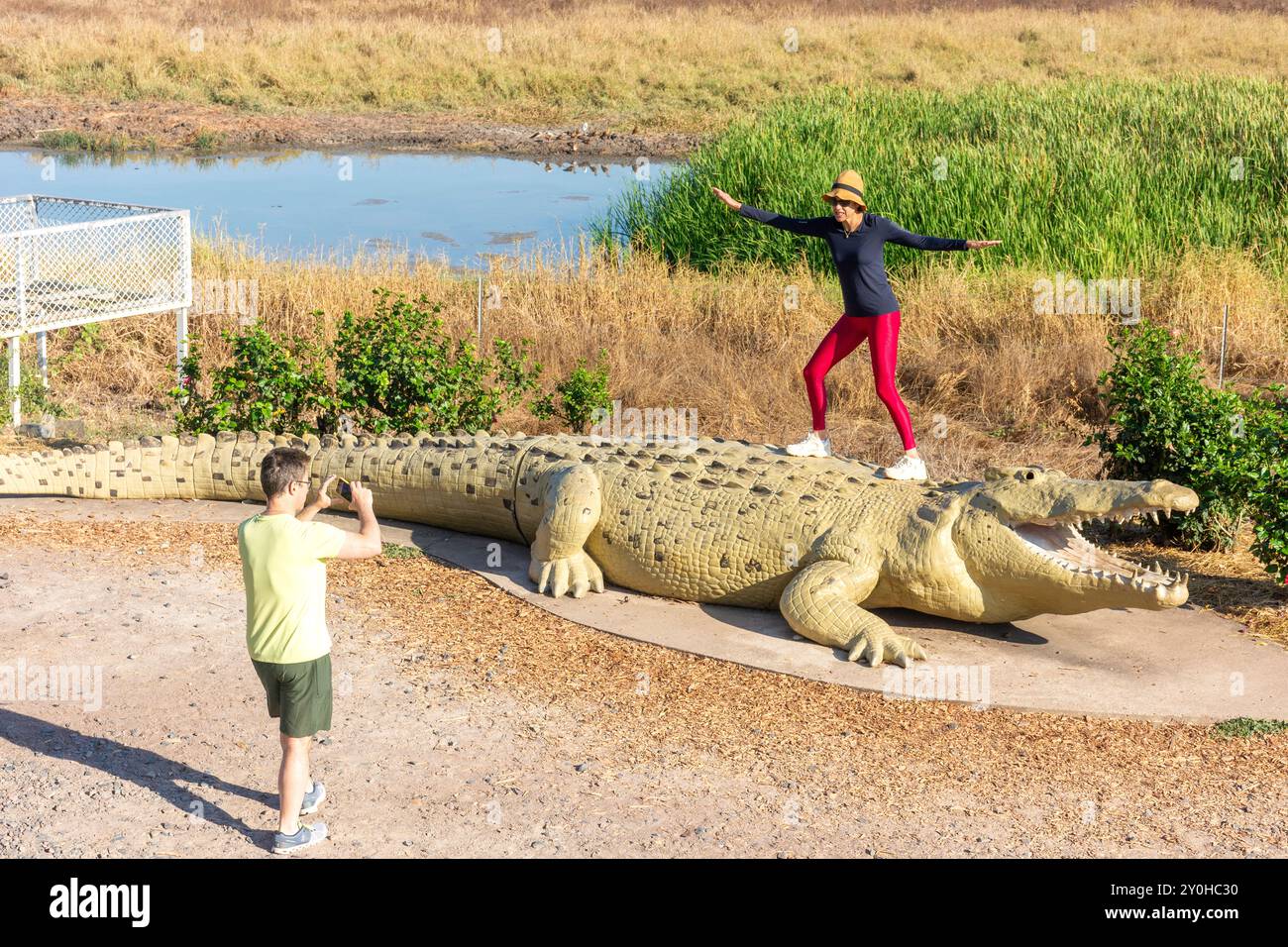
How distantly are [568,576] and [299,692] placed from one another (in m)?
2.80

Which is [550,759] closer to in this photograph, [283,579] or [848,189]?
[283,579]

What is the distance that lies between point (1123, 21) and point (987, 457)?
132ft

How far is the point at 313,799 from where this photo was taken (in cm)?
521

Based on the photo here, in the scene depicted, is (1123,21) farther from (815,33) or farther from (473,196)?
(473,196)

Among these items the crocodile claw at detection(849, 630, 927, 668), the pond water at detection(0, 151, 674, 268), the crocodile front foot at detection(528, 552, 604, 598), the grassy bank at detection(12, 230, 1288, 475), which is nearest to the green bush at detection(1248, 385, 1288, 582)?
the crocodile claw at detection(849, 630, 927, 668)

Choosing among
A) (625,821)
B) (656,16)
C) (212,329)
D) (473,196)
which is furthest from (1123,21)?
(625,821)

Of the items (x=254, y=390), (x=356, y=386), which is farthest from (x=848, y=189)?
(x=254, y=390)

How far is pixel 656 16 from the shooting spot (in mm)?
46219

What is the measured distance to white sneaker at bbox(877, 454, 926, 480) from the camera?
7.68 meters

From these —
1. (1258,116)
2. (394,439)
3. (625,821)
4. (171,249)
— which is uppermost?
(1258,116)

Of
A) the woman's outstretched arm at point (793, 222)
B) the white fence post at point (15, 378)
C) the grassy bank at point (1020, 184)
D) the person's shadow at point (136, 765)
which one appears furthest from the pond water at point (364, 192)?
the person's shadow at point (136, 765)

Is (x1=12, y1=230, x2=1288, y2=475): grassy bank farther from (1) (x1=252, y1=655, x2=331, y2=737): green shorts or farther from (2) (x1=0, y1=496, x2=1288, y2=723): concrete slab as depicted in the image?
(1) (x1=252, y1=655, x2=331, y2=737): green shorts

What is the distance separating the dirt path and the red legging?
82.1 inches

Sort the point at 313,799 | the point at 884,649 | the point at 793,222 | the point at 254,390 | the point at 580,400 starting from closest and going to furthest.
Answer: the point at 313,799 < the point at 884,649 < the point at 793,222 < the point at 254,390 < the point at 580,400
